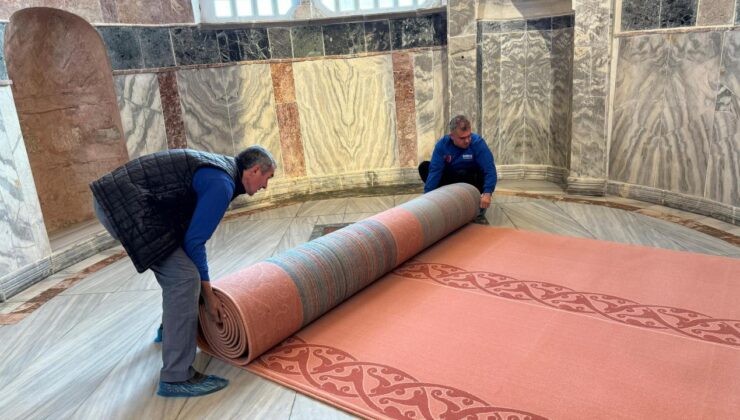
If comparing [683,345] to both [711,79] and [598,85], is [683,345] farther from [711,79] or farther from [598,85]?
[598,85]

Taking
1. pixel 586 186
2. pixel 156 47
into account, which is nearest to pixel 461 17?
pixel 586 186

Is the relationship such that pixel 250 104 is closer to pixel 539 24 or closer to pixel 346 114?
pixel 346 114

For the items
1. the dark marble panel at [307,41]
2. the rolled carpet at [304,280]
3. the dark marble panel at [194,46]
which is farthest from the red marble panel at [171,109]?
the rolled carpet at [304,280]

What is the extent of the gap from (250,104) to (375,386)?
4186 millimetres

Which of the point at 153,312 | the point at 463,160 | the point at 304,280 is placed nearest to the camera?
the point at 304,280

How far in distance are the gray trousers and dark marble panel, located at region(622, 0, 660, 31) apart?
14.7 ft

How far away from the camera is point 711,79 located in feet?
13.6

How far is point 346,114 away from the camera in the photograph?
6027 mm

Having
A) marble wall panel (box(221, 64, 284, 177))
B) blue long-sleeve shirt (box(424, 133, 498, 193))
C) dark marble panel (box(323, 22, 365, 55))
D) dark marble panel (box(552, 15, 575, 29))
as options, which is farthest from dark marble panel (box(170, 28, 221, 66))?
dark marble panel (box(552, 15, 575, 29))

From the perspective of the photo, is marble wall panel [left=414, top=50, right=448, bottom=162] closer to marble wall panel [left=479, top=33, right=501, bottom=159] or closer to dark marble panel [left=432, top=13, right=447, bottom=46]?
dark marble panel [left=432, top=13, right=447, bottom=46]

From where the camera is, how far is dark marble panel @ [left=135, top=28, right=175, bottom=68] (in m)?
4.90

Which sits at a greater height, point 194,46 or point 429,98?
point 194,46

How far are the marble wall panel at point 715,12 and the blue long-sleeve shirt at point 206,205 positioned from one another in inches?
161

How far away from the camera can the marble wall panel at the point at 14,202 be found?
3502mm
